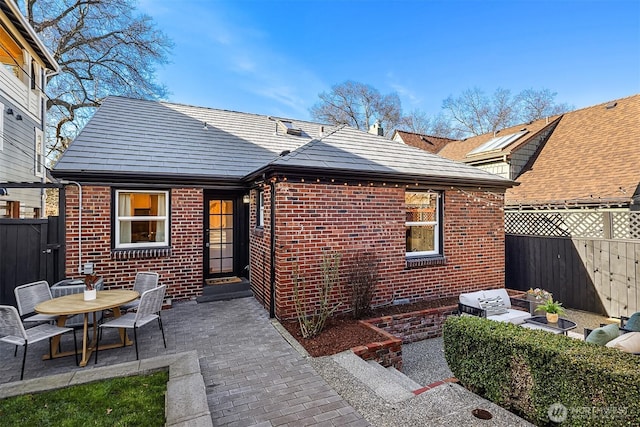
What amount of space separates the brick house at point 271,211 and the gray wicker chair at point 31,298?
131cm

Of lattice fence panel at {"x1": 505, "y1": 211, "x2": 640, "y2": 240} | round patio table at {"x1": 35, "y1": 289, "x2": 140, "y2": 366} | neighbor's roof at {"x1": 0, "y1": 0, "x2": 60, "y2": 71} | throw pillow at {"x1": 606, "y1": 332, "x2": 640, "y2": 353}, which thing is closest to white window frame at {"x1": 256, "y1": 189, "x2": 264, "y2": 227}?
round patio table at {"x1": 35, "y1": 289, "x2": 140, "y2": 366}

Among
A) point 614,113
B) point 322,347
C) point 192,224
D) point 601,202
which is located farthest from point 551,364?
point 614,113

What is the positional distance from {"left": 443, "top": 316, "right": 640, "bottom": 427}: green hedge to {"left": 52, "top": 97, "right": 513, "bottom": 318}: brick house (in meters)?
2.99

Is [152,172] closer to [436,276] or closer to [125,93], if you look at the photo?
[436,276]

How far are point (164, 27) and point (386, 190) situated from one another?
672 inches

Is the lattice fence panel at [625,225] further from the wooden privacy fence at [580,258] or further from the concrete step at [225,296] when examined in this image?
the concrete step at [225,296]

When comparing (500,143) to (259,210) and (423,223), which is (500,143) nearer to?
(423,223)

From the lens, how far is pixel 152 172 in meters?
6.70

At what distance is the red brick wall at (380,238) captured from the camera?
19.5ft

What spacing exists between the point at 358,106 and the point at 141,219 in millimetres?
23437

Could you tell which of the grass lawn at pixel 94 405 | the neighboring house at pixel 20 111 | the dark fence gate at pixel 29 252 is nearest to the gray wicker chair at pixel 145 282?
the dark fence gate at pixel 29 252

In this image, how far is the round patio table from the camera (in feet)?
14.0

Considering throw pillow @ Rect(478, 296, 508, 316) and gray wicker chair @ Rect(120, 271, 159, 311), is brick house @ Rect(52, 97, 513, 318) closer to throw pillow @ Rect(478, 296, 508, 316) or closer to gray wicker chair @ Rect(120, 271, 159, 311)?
gray wicker chair @ Rect(120, 271, 159, 311)

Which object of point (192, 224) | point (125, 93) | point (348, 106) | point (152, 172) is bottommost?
point (192, 224)
